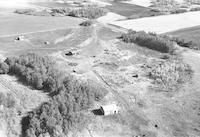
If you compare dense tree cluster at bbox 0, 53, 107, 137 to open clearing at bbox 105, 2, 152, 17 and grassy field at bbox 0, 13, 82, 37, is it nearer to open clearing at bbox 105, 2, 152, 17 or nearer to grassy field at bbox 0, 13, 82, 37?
grassy field at bbox 0, 13, 82, 37

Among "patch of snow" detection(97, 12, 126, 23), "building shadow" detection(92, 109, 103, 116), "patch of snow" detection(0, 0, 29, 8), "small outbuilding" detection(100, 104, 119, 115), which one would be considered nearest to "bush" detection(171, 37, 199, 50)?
"patch of snow" detection(97, 12, 126, 23)

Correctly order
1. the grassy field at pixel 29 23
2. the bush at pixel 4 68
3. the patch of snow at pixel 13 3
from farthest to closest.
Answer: the patch of snow at pixel 13 3, the grassy field at pixel 29 23, the bush at pixel 4 68

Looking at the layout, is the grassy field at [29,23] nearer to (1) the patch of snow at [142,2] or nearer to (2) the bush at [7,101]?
(2) the bush at [7,101]

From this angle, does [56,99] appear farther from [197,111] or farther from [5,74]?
[197,111]

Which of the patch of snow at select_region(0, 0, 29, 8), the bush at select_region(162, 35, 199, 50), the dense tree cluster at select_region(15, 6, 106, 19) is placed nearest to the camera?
the bush at select_region(162, 35, 199, 50)

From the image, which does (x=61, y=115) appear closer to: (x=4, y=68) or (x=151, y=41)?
(x=4, y=68)

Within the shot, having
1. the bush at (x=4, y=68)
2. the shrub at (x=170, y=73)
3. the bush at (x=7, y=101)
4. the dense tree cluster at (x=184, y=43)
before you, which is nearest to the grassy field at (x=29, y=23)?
the bush at (x=4, y=68)

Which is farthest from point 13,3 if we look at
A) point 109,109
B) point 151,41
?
point 109,109
